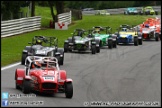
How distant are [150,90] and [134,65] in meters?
5.89

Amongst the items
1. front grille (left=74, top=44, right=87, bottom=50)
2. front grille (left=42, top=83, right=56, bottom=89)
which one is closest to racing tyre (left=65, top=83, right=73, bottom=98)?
front grille (left=42, top=83, right=56, bottom=89)

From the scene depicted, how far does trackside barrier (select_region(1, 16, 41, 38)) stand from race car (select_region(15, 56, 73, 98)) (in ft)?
60.3

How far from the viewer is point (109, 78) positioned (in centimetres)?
1611

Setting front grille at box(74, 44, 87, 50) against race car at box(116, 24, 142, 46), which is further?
race car at box(116, 24, 142, 46)

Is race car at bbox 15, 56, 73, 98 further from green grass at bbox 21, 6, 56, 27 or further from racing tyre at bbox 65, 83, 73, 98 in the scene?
green grass at bbox 21, 6, 56, 27

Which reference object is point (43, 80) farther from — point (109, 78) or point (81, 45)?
point (81, 45)

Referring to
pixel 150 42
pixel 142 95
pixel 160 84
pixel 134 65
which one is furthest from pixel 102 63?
pixel 150 42

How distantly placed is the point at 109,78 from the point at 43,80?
413cm

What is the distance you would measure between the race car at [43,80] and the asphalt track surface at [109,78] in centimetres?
18

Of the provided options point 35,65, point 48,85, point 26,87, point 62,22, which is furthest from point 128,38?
point 26,87

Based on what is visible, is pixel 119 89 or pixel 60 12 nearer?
pixel 119 89

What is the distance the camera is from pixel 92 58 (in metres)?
22.0

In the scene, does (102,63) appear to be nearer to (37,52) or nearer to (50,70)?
(37,52)

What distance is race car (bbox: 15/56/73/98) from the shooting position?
40.7 feet
